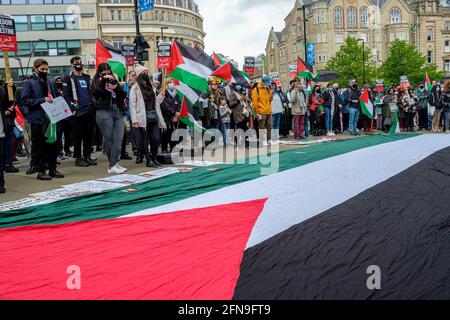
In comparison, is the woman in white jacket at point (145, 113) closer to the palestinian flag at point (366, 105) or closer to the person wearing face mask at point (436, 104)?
the palestinian flag at point (366, 105)

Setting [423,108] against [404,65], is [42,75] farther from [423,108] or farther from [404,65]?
[404,65]

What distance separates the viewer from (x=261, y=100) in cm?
1233

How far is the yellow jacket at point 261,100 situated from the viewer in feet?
40.5

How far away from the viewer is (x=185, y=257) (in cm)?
331

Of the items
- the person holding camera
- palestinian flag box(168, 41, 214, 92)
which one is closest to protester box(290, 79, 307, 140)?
palestinian flag box(168, 41, 214, 92)

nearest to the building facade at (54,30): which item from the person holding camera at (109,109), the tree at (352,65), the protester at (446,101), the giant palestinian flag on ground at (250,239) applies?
the tree at (352,65)

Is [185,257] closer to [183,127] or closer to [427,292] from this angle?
[427,292]

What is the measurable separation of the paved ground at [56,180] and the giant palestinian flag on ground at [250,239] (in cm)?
130

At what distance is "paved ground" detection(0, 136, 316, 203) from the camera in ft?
21.1

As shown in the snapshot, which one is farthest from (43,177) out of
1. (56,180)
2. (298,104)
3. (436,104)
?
(436,104)

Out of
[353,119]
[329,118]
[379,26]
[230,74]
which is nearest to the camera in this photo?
[230,74]

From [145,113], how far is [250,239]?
5.34 meters

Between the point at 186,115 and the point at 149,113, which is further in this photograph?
the point at 186,115

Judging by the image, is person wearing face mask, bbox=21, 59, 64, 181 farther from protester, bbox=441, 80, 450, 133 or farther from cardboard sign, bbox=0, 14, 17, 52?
protester, bbox=441, 80, 450, 133
